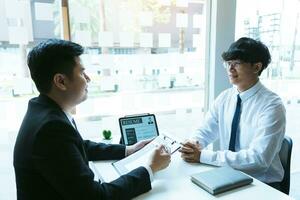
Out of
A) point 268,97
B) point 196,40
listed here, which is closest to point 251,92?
point 268,97

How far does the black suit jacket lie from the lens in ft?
2.93

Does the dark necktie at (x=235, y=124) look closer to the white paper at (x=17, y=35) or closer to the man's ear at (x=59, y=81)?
the man's ear at (x=59, y=81)

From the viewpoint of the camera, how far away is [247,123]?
1.58 metres

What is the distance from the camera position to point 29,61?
3.39ft

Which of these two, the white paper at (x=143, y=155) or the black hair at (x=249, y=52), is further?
the black hair at (x=249, y=52)

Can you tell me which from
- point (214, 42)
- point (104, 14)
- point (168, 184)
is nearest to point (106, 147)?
point (168, 184)

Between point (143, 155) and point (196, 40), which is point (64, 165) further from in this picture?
point (196, 40)

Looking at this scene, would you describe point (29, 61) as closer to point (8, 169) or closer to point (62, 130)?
point (62, 130)

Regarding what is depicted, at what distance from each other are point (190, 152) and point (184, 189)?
0.33 meters

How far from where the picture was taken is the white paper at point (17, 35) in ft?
5.87

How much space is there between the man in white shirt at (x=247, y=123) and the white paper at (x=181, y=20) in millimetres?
640

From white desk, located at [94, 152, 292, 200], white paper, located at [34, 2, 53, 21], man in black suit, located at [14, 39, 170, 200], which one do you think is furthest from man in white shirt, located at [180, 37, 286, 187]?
white paper, located at [34, 2, 53, 21]

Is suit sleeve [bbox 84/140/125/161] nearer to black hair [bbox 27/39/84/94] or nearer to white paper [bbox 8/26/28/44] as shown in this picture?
black hair [bbox 27/39/84/94]

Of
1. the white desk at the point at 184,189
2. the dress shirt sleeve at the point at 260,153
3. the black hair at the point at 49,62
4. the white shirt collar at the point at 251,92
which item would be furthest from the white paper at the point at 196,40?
the black hair at the point at 49,62
